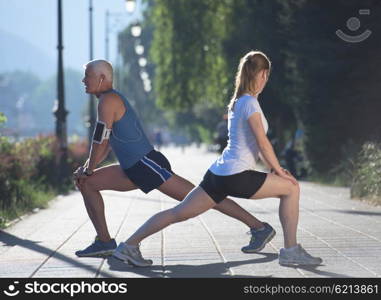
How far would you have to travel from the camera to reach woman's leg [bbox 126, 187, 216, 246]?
8.65 meters

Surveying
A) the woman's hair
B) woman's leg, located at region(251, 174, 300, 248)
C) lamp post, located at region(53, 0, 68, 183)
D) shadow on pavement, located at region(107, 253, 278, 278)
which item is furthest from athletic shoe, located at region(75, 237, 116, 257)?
lamp post, located at region(53, 0, 68, 183)

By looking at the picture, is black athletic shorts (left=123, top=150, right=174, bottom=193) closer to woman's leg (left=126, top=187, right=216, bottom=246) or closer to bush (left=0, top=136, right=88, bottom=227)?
woman's leg (left=126, top=187, right=216, bottom=246)

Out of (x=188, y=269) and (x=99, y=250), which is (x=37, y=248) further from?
(x=188, y=269)

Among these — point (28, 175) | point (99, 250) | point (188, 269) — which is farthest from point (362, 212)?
point (28, 175)

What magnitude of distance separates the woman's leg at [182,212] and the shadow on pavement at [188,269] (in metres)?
0.27

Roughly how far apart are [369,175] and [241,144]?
9367 mm

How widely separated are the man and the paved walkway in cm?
34

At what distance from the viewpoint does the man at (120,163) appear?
925 centimetres

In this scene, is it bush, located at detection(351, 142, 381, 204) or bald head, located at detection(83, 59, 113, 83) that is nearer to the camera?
bald head, located at detection(83, 59, 113, 83)

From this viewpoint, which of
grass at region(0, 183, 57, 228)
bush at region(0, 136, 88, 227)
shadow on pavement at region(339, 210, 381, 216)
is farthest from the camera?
bush at region(0, 136, 88, 227)

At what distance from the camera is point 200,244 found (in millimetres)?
10742

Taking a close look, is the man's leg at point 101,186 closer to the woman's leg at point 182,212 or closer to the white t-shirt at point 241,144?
the woman's leg at point 182,212

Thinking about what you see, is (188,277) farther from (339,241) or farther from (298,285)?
(339,241)

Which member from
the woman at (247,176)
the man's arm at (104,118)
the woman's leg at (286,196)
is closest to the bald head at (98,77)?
the man's arm at (104,118)
